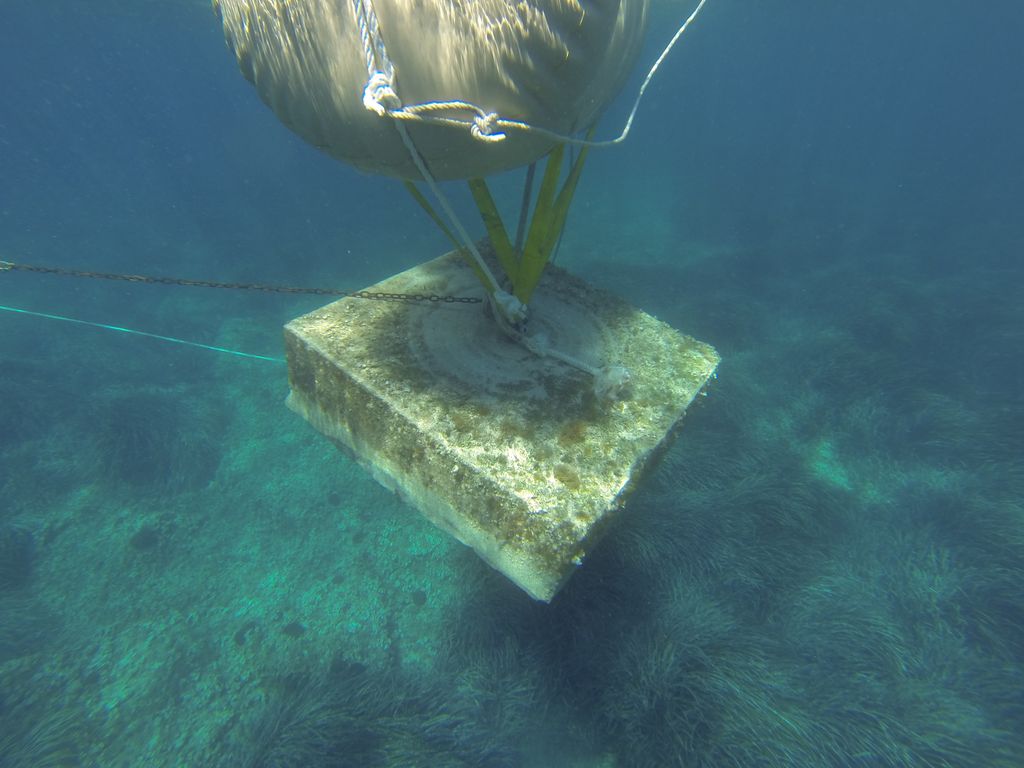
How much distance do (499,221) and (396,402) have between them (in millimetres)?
1474

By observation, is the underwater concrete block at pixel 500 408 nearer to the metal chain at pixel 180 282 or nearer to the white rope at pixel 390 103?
A: the metal chain at pixel 180 282

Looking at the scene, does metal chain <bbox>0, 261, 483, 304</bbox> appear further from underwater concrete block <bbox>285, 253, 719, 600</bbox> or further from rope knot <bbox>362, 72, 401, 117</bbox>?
rope knot <bbox>362, 72, 401, 117</bbox>

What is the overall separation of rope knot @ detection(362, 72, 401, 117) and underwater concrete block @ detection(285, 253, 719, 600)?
1858 mm

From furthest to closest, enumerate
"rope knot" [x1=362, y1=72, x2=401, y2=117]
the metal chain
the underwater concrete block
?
1. the underwater concrete block
2. the metal chain
3. "rope knot" [x1=362, y1=72, x2=401, y2=117]

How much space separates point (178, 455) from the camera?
27.6ft

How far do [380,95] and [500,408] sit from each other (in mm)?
2022

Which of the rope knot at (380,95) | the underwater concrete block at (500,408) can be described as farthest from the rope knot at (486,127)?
the underwater concrete block at (500,408)

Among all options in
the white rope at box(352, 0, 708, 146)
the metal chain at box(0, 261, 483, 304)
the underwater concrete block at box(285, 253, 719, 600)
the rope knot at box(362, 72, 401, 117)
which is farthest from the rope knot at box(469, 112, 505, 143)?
the underwater concrete block at box(285, 253, 719, 600)

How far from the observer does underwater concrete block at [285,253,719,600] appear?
111 inches

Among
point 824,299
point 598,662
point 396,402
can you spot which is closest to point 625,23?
point 396,402

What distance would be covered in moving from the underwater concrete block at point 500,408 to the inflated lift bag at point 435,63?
4.94 ft

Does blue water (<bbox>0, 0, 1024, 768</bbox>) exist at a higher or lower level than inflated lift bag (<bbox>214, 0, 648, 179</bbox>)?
lower

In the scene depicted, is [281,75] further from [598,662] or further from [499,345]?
[598,662]

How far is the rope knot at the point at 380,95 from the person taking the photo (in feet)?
6.08
